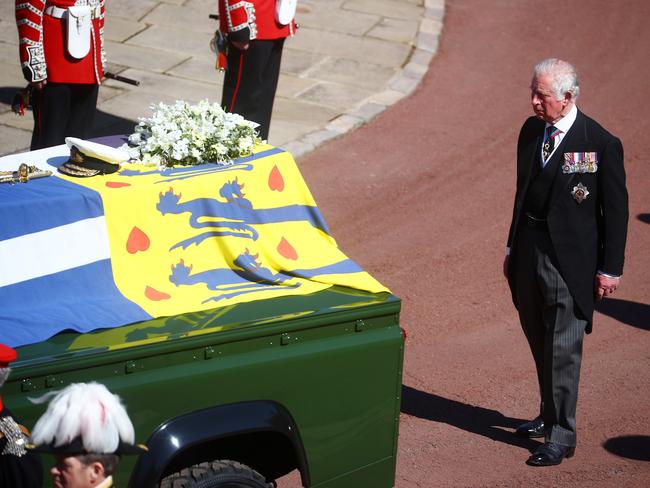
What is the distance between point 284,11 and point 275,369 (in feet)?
15.8

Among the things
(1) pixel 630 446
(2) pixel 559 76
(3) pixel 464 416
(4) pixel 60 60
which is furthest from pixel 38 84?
(1) pixel 630 446

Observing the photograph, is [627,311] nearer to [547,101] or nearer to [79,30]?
[547,101]

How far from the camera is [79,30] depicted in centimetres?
706

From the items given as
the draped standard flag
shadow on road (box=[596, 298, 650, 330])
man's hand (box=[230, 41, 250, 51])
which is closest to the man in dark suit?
the draped standard flag

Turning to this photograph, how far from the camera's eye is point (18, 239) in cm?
433

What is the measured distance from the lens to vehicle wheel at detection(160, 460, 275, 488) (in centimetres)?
396

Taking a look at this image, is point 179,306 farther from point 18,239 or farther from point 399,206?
point 399,206

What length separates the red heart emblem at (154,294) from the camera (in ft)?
14.4

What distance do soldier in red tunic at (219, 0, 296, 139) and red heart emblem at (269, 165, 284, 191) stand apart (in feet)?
10.4

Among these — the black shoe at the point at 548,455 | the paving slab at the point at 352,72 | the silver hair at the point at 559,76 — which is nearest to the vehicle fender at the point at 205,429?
the black shoe at the point at 548,455

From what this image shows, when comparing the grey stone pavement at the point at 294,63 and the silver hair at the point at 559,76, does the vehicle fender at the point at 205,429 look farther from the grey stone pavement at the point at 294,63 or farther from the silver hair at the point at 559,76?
the grey stone pavement at the point at 294,63

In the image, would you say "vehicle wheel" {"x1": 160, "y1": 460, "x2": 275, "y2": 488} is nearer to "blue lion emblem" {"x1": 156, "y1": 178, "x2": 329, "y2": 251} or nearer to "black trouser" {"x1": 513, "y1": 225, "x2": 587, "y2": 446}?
"blue lion emblem" {"x1": 156, "y1": 178, "x2": 329, "y2": 251}

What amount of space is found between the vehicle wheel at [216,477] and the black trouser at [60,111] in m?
3.72

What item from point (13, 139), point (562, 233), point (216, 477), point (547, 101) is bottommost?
point (216, 477)
